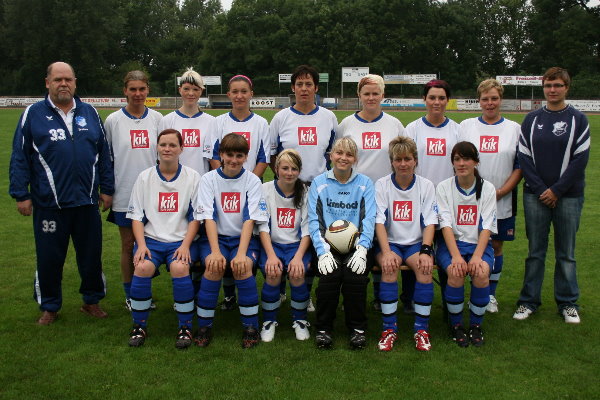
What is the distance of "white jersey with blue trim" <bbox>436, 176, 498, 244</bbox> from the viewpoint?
456cm

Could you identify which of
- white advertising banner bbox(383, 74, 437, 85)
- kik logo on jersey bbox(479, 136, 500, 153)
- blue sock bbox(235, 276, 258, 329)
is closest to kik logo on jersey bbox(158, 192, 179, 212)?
blue sock bbox(235, 276, 258, 329)

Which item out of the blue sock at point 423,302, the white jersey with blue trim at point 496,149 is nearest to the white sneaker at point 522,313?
the white jersey with blue trim at point 496,149

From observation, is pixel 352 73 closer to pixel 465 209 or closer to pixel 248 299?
pixel 465 209

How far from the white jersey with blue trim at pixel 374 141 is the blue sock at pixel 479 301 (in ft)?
4.16

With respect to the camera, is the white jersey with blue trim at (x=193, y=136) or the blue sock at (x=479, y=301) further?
the white jersey with blue trim at (x=193, y=136)

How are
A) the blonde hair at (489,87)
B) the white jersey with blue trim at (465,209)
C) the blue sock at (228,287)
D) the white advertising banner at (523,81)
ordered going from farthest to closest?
the white advertising banner at (523,81), the blue sock at (228,287), the blonde hair at (489,87), the white jersey with blue trim at (465,209)

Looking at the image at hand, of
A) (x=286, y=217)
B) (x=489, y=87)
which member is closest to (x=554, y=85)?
(x=489, y=87)

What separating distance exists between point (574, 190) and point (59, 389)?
4168 millimetres

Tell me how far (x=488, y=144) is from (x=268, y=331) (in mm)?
2438

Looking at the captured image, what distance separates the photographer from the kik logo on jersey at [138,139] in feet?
16.2

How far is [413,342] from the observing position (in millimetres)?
4441

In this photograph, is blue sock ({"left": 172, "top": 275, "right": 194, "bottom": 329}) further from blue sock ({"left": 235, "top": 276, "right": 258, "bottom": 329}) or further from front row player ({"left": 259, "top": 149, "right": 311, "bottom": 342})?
front row player ({"left": 259, "top": 149, "right": 311, "bottom": 342})

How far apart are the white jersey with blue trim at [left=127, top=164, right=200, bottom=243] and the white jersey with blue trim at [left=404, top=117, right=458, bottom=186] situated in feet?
6.40

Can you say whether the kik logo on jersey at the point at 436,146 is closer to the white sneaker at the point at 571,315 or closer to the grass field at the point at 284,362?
the grass field at the point at 284,362
